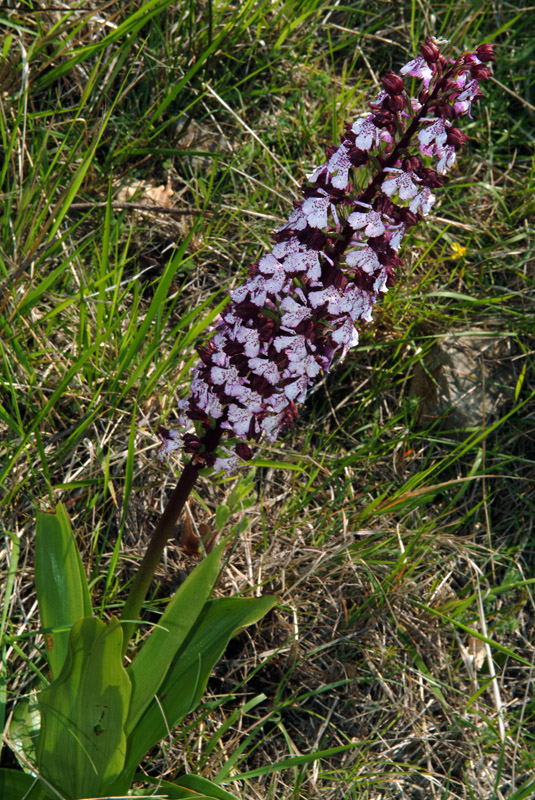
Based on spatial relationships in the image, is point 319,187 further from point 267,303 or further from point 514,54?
point 514,54

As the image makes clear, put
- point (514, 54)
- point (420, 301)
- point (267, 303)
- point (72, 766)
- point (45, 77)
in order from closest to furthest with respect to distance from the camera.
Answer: point (267, 303), point (72, 766), point (45, 77), point (420, 301), point (514, 54)

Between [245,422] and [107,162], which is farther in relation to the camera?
[107,162]

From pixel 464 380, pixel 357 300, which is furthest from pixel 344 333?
pixel 464 380

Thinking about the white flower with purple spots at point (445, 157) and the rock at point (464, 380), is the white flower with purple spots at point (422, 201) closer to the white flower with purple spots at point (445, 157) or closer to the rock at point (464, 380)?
the white flower with purple spots at point (445, 157)

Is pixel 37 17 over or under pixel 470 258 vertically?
over

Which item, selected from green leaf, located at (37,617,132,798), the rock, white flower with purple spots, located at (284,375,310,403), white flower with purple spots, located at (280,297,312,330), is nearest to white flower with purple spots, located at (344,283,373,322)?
white flower with purple spots, located at (280,297,312,330)

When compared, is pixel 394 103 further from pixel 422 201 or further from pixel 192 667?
pixel 192 667

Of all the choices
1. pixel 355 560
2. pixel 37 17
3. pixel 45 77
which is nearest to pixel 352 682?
pixel 355 560

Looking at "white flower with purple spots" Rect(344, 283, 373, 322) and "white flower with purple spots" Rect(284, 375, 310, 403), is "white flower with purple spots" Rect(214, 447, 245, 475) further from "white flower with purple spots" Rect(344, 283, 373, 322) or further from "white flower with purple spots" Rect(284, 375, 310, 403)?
"white flower with purple spots" Rect(344, 283, 373, 322)
